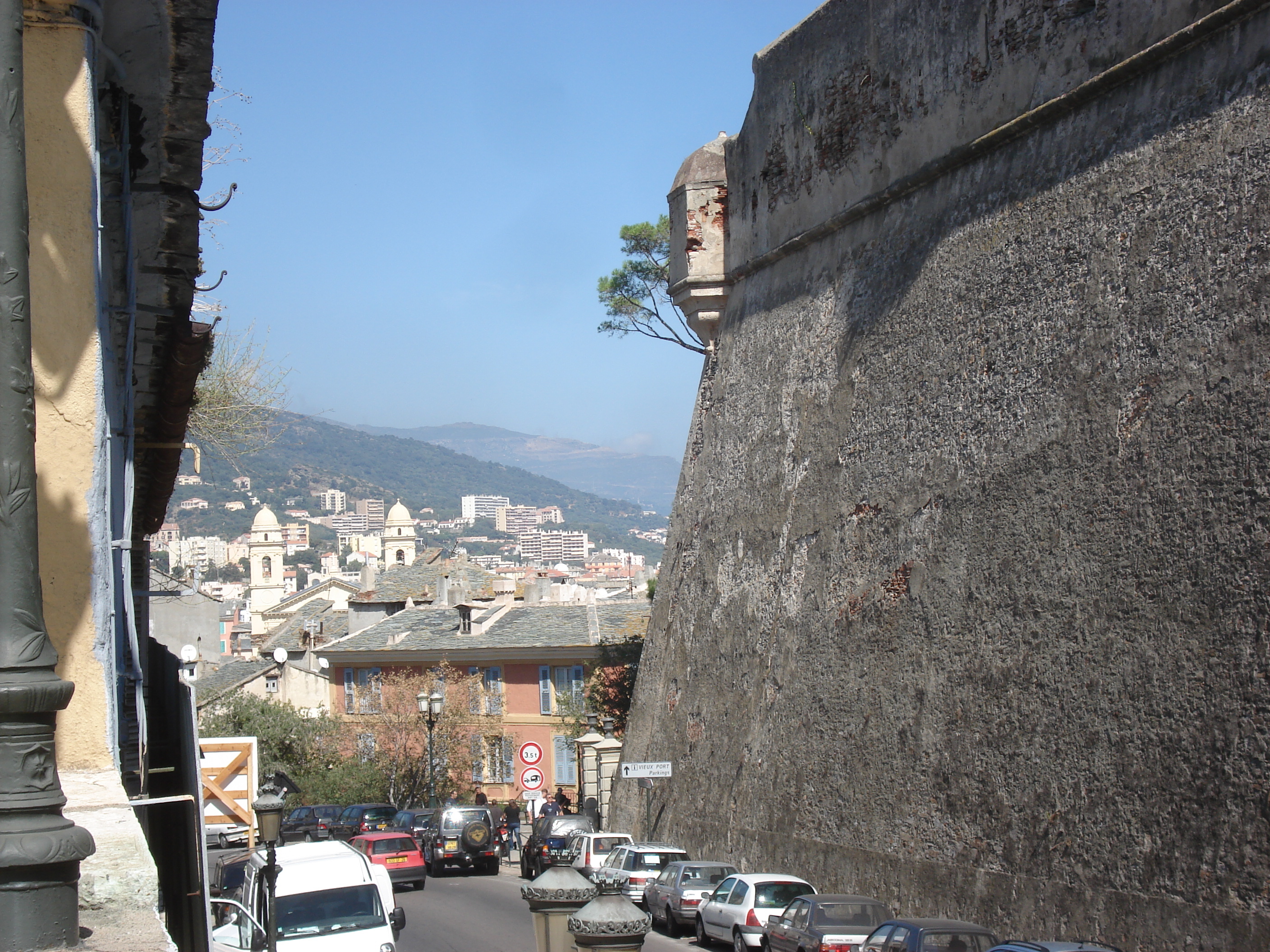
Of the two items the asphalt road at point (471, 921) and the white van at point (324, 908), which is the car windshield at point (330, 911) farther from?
the asphalt road at point (471, 921)

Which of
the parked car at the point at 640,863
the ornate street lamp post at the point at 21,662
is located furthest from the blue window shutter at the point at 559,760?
the ornate street lamp post at the point at 21,662

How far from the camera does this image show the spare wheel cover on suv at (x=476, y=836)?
27797 millimetres

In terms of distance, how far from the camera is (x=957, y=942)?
10844 mm

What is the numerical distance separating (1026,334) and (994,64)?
398 centimetres

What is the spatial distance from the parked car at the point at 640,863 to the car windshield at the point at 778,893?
12.7ft

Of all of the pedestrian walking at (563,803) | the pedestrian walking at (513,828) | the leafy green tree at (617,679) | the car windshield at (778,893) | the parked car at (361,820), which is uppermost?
the leafy green tree at (617,679)

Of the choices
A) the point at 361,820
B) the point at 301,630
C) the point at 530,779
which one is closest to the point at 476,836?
the point at 530,779

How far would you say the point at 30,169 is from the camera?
5.07m

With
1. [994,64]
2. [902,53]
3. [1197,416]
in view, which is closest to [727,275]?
[902,53]

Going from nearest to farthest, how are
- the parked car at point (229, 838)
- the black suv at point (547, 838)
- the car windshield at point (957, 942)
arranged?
the car windshield at point (957, 942) < the black suv at point (547, 838) < the parked car at point (229, 838)

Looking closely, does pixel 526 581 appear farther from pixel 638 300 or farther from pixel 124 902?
pixel 124 902

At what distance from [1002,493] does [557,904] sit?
816cm

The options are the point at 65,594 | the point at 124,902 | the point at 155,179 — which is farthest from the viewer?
the point at 155,179

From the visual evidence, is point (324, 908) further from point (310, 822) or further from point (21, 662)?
point (310, 822)
